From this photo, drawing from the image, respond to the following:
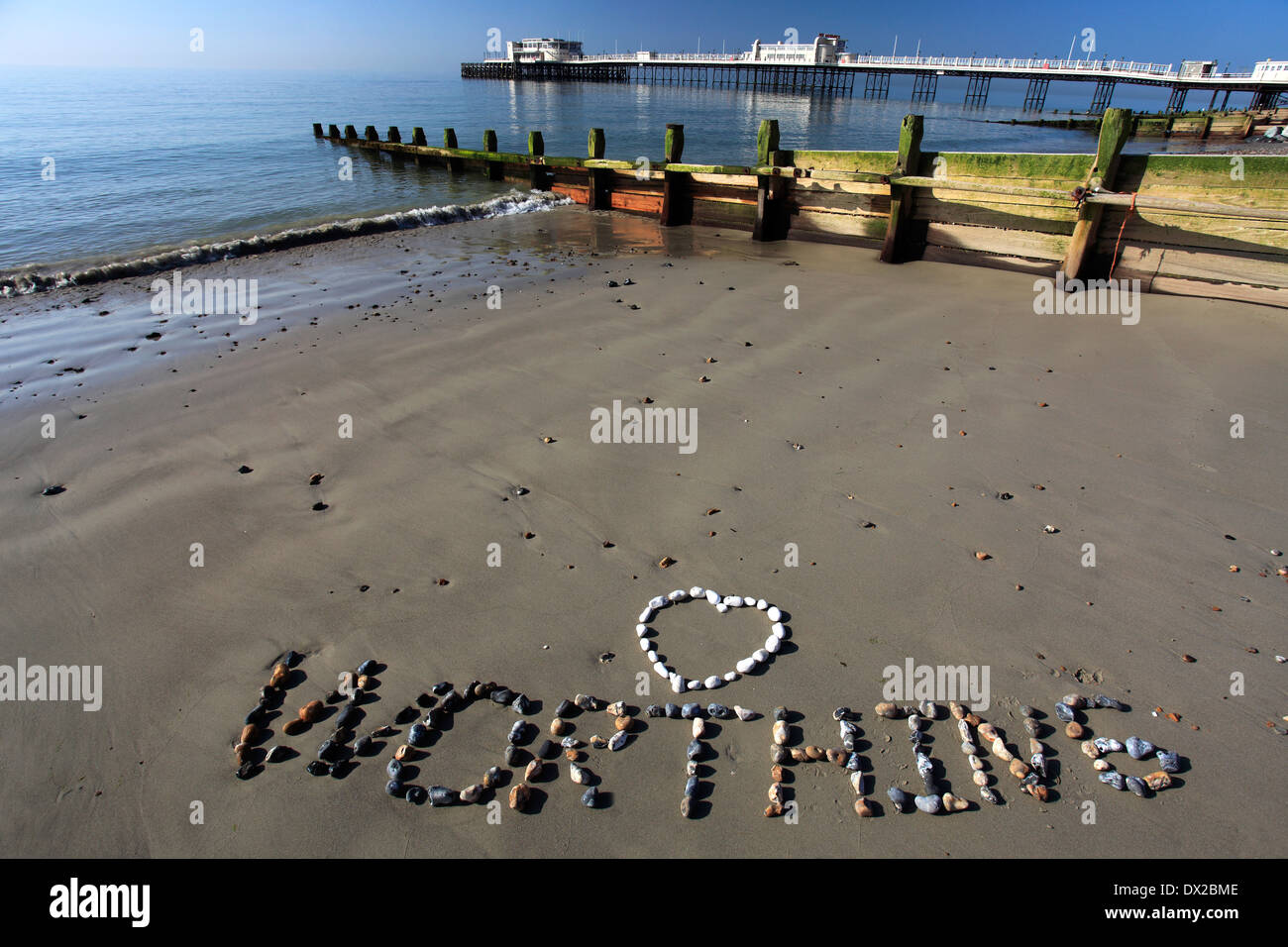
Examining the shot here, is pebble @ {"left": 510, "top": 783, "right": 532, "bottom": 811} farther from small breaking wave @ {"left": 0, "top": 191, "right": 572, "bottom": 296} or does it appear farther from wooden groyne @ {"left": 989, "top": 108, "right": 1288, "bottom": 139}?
wooden groyne @ {"left": 989, "top": 108, "right": 1288, "bottom": 139}

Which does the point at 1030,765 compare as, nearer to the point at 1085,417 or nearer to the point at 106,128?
the point at 1085,417

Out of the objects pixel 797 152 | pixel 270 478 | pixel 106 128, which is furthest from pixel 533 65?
pixel 270 478

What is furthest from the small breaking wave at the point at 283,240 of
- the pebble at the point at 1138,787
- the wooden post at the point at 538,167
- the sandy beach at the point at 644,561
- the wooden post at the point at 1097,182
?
the pebble at the point at 1138,787

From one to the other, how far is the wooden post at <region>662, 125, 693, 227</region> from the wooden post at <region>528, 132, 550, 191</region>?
5757 millimetres

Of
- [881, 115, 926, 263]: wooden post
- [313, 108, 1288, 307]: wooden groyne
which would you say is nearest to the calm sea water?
[313, 108, 1288, 307]: wooden groyne

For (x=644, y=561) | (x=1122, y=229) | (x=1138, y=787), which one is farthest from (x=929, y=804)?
(x=1122, y=229)

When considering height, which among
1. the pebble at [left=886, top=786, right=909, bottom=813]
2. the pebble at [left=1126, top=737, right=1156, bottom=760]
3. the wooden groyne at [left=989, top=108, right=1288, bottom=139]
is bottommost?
the pebble at [left=886, top=786, right=909, bottom=813]

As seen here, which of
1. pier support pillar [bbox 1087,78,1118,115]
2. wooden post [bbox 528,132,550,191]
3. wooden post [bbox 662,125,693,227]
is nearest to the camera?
wooden post [bbox 662,125,693,227]

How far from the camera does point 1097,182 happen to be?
10227 millimetres

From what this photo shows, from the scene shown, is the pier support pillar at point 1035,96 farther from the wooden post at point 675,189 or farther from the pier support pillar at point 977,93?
the wooden post at point 675,189

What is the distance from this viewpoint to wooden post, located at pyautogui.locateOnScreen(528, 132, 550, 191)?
824 inches

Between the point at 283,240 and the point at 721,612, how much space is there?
15.6 m

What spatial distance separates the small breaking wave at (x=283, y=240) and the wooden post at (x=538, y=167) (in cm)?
54
